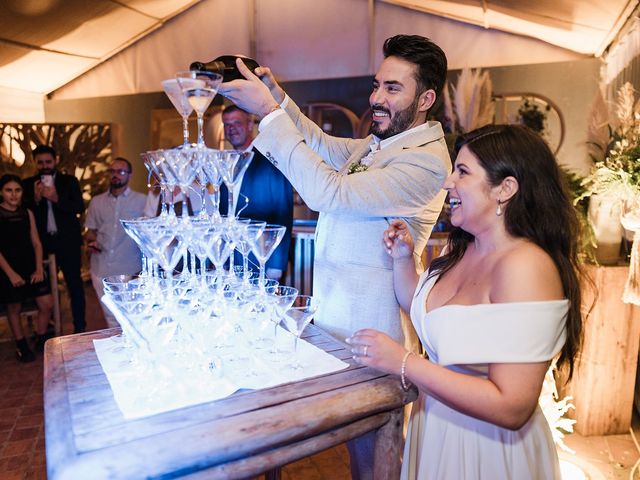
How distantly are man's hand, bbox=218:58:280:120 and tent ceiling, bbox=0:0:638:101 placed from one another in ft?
11.9

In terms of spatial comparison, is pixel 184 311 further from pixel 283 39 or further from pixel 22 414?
pixel 283 39

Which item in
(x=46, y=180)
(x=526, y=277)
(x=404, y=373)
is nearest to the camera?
(x=526, y=277)

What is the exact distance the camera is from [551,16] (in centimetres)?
488

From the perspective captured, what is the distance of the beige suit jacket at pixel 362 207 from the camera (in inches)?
67.5

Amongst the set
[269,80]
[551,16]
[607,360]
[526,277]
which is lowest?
[607,360]

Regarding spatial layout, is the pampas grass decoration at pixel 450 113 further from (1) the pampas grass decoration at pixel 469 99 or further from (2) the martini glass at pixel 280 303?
(2) the martini glass at pixel 280 303

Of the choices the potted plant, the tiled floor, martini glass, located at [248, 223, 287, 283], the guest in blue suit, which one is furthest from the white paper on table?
the potted plant

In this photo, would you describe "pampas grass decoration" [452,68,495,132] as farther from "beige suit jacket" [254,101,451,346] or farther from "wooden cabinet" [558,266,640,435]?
"beige suit jacket" [254,101,451,346]

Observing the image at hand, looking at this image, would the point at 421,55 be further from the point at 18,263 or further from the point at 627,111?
the point at 18,263

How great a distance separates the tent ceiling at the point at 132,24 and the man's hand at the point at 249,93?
3.61m

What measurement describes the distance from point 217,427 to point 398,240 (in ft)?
3.24

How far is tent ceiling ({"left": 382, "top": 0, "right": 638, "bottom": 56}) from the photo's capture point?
4.33 m

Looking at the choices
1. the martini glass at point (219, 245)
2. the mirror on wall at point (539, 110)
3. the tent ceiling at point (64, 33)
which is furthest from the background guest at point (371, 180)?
the tent ceiling at point (64, 33)

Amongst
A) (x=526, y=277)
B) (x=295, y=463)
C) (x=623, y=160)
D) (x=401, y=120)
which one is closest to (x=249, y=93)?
(x=401, y=120)
